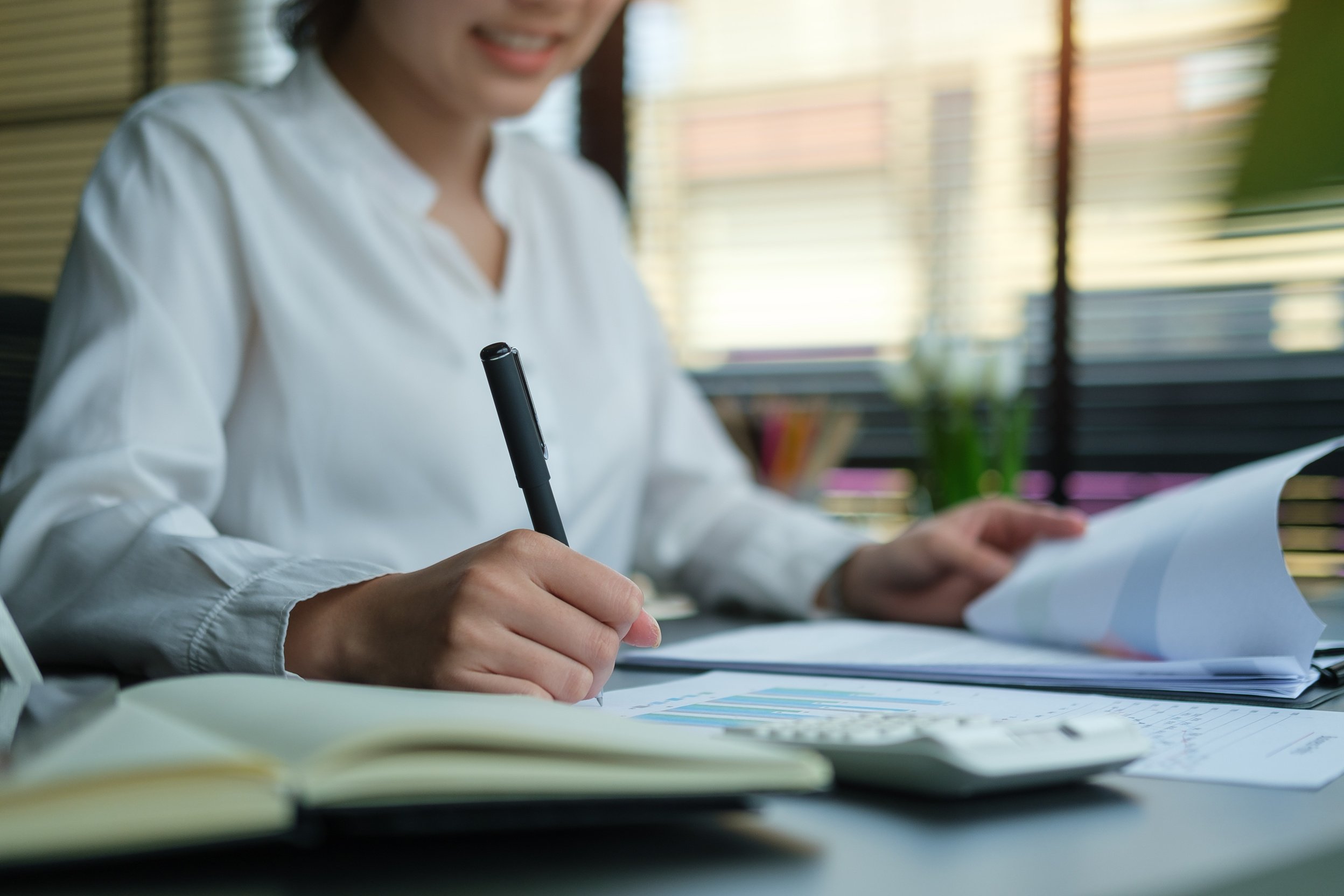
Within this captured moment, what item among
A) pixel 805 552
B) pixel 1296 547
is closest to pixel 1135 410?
pixel 1296 547

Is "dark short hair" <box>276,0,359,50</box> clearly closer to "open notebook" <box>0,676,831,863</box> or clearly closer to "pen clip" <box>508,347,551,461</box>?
"pen clip" <box>508,347,551,461</box>

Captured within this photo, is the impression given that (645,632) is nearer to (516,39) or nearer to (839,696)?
(839,696)

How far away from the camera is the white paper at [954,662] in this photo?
0.60 meters

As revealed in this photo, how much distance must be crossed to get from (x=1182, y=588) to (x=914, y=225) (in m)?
1.26

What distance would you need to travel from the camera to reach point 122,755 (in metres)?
0.27

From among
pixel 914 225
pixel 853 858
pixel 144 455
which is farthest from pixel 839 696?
pixel 914 225

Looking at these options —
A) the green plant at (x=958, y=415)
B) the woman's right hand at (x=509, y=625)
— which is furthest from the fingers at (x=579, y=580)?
the green plant at (x=958, y=415)

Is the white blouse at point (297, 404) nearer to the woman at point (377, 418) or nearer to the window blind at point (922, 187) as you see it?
the woman at point (377, 418)

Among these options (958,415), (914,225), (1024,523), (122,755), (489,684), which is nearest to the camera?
(122,755)

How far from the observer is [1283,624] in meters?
0.61

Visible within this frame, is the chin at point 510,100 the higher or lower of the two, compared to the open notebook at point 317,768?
higher

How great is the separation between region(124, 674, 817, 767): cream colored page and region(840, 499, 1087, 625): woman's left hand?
2.05 feet

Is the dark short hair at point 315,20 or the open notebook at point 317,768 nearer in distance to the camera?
the open notebook at point 317,768

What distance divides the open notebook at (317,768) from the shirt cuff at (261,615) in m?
0.21
